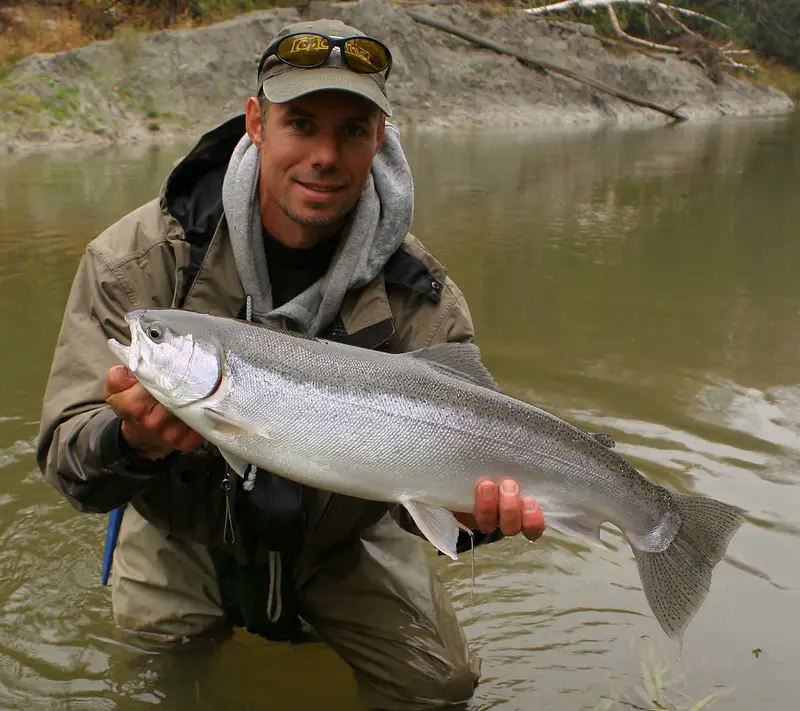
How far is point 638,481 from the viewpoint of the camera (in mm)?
2967

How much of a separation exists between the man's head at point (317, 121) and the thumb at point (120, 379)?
1.01 m

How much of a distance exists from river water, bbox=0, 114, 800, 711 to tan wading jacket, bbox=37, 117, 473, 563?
77 centimetres

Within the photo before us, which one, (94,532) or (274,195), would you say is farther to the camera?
(94,532)

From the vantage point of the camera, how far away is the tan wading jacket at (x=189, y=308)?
121 inches

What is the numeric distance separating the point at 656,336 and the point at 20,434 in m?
5.12

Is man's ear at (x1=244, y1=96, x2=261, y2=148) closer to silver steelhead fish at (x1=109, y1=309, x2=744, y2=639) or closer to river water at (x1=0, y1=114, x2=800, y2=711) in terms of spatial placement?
silver steelhead fish at (x1=109, y1=309, x2=744, y2=639)

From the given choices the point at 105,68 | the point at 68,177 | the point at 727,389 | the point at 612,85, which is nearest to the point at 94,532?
the point at 727,389

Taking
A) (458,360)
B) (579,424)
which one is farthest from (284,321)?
(579,424)

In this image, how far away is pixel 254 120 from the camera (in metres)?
3.53

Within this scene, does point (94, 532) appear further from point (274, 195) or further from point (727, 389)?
point (727, 389)

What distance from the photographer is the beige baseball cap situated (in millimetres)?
3230

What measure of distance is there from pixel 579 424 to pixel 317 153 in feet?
11.2

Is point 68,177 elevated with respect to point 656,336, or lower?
lower

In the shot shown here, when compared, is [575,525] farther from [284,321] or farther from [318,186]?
[318,186]
